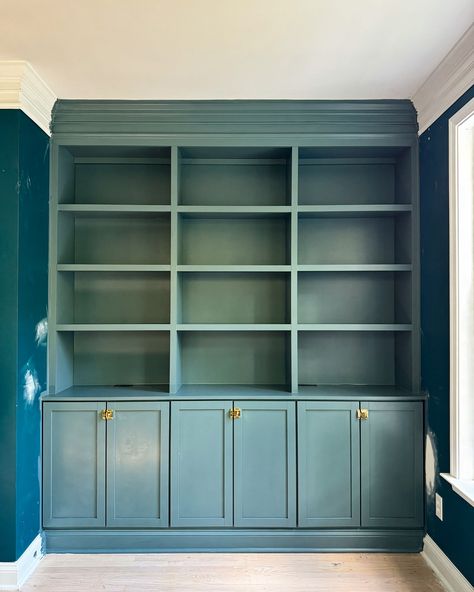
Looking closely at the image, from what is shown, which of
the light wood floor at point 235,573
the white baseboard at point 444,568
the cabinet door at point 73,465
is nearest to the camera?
the white baseboard at point 444,568

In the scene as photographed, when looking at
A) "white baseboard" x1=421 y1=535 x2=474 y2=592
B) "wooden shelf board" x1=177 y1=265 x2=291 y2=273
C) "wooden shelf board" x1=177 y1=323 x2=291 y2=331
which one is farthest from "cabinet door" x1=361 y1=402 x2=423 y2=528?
"wooden shelf board" x1=177 y1=265 x2=291 y2=273

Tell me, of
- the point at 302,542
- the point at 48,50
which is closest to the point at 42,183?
the point at 48,50

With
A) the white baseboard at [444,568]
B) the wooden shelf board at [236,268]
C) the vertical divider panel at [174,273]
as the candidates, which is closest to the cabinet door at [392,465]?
the white baseboard at [444,568]

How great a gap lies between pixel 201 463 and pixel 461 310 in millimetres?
1689

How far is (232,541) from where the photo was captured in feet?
8.45

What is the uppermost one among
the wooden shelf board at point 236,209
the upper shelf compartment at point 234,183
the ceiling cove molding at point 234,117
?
the ceiling cove molding at point 234,117

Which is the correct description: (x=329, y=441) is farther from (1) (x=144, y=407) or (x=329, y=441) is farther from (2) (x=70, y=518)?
(2) (x=70, y=518)

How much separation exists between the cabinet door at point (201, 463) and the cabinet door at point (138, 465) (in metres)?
0.07

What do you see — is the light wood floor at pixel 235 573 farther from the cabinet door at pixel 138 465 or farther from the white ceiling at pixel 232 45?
the white ceiling at pixel 232 45

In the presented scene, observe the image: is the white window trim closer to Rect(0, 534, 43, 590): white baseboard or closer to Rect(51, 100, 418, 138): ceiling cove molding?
Rect(51, 100, 418, 138): ceiling cove molding

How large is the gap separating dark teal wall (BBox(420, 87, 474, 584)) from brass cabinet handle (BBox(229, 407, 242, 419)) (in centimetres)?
112

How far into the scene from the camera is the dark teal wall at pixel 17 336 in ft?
7.42

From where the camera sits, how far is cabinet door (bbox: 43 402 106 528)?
2.54 metres

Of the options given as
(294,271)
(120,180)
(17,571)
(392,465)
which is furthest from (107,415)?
(392,465)
